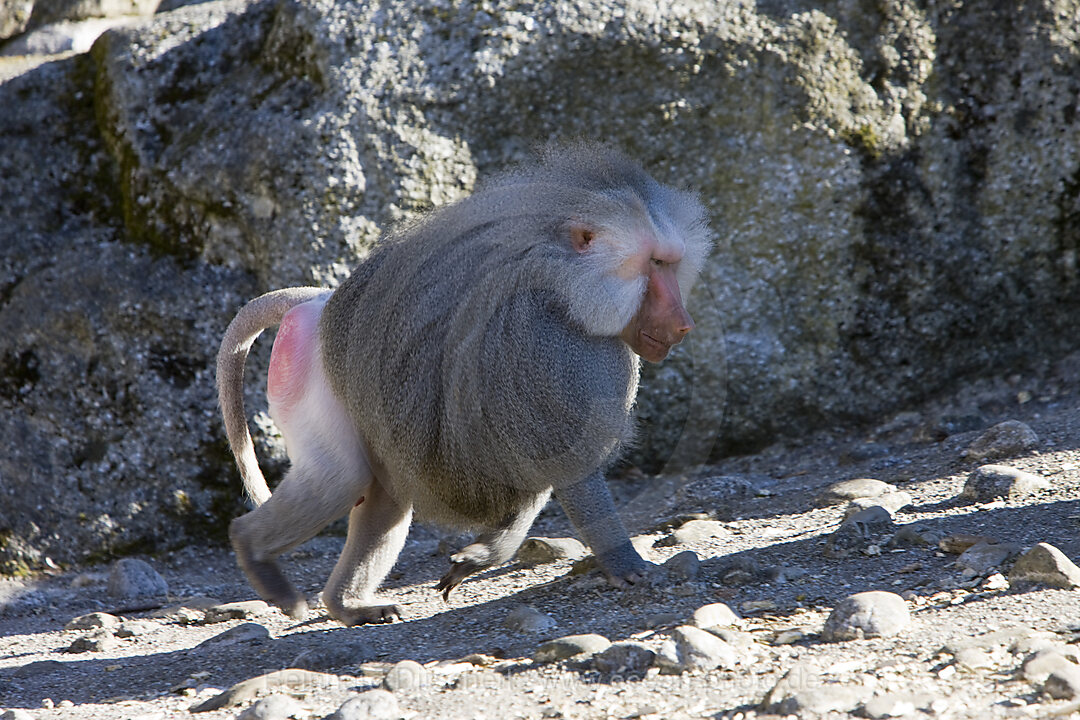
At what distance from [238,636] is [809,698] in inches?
61.2

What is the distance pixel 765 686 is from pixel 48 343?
9.69 ft

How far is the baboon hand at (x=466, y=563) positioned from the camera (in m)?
2.65

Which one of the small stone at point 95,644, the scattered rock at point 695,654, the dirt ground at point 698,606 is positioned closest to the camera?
the dirt ground at point 698,606

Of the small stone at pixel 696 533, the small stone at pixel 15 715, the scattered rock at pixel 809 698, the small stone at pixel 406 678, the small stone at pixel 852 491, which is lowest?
the small stone at pixel 852 491

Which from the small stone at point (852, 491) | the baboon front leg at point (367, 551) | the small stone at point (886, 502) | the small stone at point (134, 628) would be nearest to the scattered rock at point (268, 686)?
the baboon front leg at point (367, 551)

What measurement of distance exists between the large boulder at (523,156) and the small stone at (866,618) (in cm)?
174

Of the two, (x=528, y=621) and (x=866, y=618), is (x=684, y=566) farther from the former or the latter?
A: (x=866, y=618)

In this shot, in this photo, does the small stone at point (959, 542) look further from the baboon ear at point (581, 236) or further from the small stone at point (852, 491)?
the baboon ear at point (581, 236)

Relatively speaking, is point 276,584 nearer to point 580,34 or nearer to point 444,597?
point 444,597

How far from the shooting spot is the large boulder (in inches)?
148

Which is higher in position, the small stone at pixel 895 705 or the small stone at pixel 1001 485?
the small stone at pixel 895 705

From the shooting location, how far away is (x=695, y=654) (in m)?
1.94

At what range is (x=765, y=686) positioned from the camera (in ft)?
Answer: 5.99

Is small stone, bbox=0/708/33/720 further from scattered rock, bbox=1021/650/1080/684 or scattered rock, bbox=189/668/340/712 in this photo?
scattered rock, bbox=1021/650/1080/684
